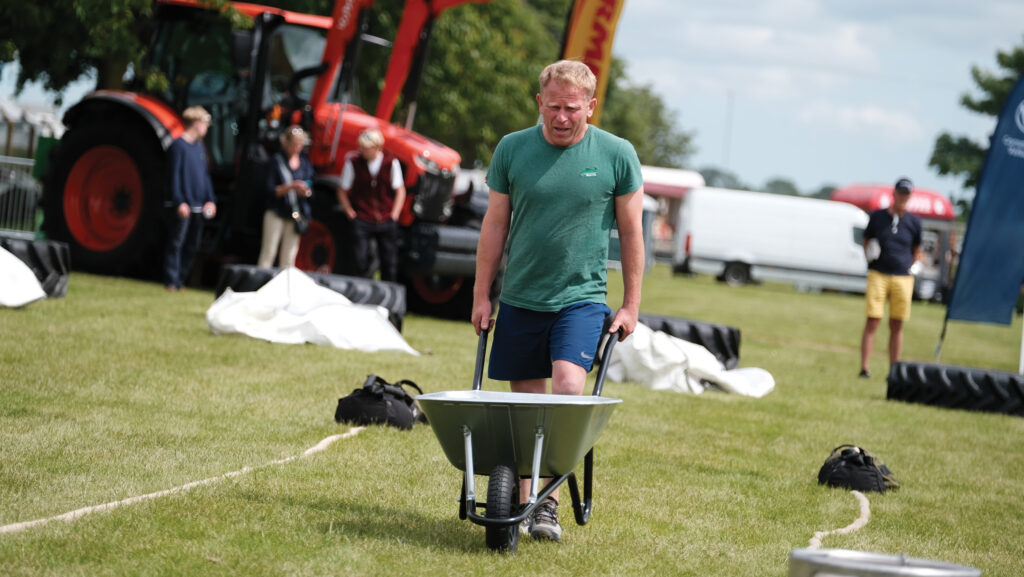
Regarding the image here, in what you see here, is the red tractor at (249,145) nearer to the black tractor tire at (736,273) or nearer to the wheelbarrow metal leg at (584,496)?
the wheelbarrow metal leg at (584,496)

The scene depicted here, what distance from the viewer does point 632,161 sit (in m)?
5.11

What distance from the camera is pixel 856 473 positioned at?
7.09 meters

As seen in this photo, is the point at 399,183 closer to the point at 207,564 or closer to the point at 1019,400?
the point at 1019,400

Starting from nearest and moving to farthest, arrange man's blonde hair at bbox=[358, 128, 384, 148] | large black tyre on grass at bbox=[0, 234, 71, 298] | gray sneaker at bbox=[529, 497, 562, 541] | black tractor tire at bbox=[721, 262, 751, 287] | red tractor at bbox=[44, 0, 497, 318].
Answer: gray sneaker at bbox=[529, 497, 562, 541]
large black tyre on grass at bbox=[0, 234, 71, 298]
man's blonde hair at bbox=[358, 128, 384, 148]
red tractor at bbox=[44, 0, 497, 318]
black tractor tire at bbox=[721, 262, 751, 287]

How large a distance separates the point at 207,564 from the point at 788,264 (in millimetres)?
35925

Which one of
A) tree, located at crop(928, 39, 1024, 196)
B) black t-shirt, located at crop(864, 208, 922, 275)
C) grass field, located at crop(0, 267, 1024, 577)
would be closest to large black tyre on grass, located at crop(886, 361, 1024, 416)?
grass field, located at crop(0, 267, 1024, 577)

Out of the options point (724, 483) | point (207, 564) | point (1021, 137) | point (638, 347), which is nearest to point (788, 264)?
point (1021, 137)

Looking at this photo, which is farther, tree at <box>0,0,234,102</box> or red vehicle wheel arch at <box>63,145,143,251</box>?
tree at <box>0,0,234,102</box>

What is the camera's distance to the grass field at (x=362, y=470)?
4738mm

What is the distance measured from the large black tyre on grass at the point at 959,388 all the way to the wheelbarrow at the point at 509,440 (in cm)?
751

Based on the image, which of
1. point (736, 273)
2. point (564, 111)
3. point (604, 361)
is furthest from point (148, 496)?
point (736, 273)

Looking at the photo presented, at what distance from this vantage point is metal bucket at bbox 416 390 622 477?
4.57 metres

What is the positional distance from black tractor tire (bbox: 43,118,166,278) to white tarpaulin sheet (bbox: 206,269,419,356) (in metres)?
3.80

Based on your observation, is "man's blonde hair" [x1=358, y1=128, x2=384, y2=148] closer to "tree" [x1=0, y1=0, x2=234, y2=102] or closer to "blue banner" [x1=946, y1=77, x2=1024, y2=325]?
"tree" [x1=0, y1=0, x2=234, y2=102]
